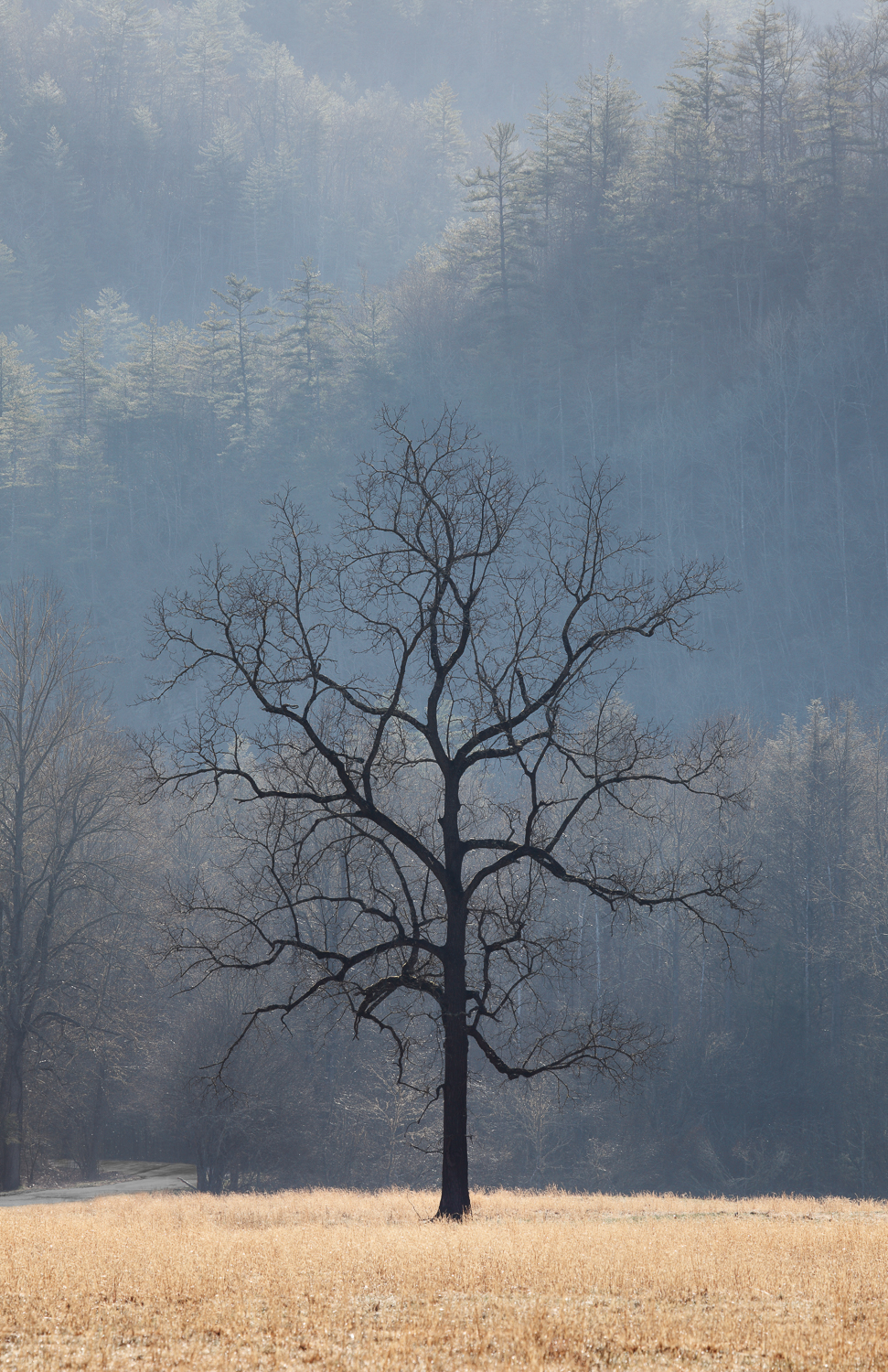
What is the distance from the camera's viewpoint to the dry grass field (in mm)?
7844

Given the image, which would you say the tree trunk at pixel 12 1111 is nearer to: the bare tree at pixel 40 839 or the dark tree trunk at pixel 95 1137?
the bare tree at pixel 40 839

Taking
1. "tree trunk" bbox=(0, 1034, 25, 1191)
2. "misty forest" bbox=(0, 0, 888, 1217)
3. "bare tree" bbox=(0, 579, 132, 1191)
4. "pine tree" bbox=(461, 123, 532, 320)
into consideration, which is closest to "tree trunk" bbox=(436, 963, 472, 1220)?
"misty forest" bbox=(0, 0, 888, 1217)

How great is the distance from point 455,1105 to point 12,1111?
2195 cm

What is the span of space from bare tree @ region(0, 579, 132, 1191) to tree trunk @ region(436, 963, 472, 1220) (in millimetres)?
20047

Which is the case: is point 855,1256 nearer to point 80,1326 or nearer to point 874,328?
point 80,1326

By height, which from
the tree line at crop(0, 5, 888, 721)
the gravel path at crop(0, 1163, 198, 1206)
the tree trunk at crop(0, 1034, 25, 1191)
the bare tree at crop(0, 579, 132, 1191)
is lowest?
the gravel path at crop(0, 1163, 198, 1206)

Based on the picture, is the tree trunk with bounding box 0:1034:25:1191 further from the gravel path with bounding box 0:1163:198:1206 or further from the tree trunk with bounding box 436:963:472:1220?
the tree trunk with bounding box 436:963:472:1220

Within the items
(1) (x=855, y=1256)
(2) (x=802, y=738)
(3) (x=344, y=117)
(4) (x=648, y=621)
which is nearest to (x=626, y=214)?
(2) (x=802, y=738)

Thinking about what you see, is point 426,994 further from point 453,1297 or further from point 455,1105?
point 453,1297

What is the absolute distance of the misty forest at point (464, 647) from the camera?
17.3 m

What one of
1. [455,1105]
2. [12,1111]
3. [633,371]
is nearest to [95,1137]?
[12,1111]

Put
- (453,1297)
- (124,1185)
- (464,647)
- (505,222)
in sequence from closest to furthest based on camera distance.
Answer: (453,1297) < (464,647) < (124,1185) < (505,222)

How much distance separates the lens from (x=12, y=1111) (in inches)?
1287

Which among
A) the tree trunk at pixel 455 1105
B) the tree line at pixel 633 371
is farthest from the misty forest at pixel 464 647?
the tree line at pixel 633 371
